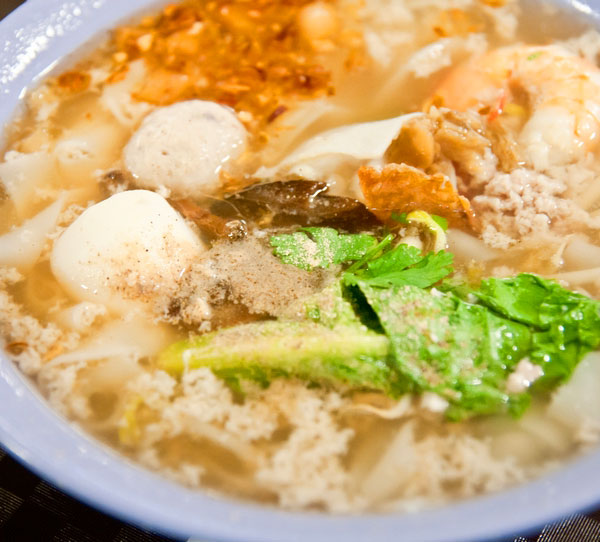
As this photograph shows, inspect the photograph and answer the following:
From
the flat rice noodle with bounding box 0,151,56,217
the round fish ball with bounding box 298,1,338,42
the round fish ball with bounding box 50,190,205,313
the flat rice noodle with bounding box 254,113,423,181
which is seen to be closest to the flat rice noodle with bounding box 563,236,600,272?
the flat rice noodle with bounding box 254,113,423,181

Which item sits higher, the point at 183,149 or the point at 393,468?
the point at 183,149

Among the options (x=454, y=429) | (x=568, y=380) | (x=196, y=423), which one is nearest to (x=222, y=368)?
(x=196, y=423)

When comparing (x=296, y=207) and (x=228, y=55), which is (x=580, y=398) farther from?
(x=228, y=55)

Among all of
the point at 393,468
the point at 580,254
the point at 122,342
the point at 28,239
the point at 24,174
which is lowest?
the point at 580,254

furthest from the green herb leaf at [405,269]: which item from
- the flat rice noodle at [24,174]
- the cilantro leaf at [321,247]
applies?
the flat rice noodle at [24,174]

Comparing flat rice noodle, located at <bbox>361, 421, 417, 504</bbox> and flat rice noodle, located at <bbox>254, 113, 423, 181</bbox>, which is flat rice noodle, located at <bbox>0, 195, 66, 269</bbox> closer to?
flat rice noodle, located at <bbox>254, 113, 423, 181</bbox>

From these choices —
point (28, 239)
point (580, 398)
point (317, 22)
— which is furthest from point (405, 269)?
point (317, 22)
